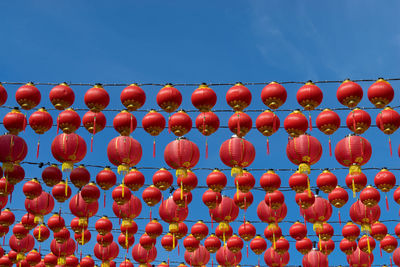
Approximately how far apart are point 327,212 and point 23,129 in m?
6.57

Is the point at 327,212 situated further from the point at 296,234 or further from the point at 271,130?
the point at 271,130

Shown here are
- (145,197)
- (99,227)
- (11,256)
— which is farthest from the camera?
(11,256)

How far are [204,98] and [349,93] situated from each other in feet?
8.21

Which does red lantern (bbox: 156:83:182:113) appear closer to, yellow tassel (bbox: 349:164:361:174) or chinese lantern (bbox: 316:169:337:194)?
yellow tassel (bbox: 349:164:361:174)

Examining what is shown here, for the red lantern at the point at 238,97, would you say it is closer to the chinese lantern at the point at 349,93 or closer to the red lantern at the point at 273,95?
the red lantern at the point at 273,95

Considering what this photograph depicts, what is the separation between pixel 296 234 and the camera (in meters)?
14.7

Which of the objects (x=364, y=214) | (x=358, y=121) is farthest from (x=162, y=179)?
(x=364, y=214)

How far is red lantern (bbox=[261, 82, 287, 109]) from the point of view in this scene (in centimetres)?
1105

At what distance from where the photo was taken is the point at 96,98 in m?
11.3

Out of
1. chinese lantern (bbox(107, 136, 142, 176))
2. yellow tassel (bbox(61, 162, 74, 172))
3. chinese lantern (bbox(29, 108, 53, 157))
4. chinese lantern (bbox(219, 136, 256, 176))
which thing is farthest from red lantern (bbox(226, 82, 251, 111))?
chinese lantern (bbox(29, 108, 53, 157))

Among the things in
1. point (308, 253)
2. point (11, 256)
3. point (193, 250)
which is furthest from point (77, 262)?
point (308, 253)

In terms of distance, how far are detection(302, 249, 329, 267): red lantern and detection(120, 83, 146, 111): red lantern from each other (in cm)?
643

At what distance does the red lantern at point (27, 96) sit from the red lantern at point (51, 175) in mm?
1672

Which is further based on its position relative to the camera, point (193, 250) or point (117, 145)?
point (193, 250)
